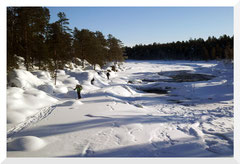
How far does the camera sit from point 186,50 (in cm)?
9369

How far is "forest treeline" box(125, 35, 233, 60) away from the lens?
249ft

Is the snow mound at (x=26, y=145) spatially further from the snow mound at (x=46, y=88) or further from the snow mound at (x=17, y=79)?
the snow mound at (x=46, y=88)

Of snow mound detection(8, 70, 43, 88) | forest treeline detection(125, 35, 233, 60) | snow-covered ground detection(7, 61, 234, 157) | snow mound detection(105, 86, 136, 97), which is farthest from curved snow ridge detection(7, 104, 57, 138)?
forest treeline detection(125, 35, 233, 60)

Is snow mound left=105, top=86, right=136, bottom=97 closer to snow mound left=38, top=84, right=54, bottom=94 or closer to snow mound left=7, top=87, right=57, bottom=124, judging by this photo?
snow mound left=38, top=84, right=54, bottom=94

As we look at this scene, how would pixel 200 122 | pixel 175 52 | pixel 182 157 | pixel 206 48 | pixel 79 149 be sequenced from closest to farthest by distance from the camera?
pixel 182 157 < pixel 79 149 < pixel 200 122 < pixel 206 48 < pixel 175 52

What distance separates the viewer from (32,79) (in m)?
14.8

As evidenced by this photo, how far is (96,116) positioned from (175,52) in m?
101

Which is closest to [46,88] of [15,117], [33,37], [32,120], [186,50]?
[15,117]

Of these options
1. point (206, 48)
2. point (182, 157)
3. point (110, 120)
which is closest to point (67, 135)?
point (110, 120)

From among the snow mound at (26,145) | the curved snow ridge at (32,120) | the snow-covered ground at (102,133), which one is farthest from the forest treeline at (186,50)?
the snow mound at (26,145)

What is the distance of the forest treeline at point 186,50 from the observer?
249 ft
